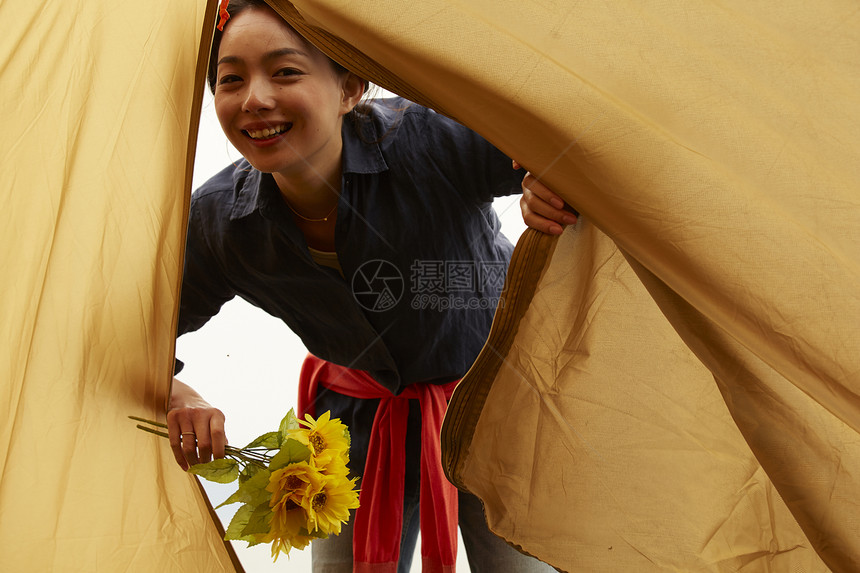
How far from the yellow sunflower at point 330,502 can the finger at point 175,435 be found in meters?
0.15

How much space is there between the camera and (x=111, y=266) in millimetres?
629

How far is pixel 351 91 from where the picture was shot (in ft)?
2.82

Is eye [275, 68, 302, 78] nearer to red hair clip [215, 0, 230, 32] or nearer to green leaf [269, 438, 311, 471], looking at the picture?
red hair clip [215, 0, 230, 32]

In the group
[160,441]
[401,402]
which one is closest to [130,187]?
[160,441]

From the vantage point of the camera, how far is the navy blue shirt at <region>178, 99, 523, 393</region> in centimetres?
87

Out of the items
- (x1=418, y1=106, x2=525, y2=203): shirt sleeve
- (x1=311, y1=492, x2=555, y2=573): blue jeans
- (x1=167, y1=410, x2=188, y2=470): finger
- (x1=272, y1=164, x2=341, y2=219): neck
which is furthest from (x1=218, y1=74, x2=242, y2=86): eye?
(x1=311, y1=492, x2=555, y2=573): blue jeans

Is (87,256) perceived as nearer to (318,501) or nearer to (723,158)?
(318,501)

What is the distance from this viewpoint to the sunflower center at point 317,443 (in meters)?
0.63

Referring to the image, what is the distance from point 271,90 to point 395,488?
534 mm

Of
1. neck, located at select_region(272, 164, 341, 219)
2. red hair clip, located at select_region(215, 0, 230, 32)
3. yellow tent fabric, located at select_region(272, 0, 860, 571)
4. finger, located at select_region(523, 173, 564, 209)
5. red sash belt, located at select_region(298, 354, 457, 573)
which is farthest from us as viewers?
red sash belt, located at select_region(298, 354, 457, 573)

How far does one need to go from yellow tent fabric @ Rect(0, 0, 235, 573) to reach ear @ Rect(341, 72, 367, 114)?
22cm

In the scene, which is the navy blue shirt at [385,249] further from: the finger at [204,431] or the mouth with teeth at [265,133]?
the finger at [204,431]

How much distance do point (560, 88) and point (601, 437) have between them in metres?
0.32

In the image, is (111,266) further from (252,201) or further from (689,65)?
(689,65)
